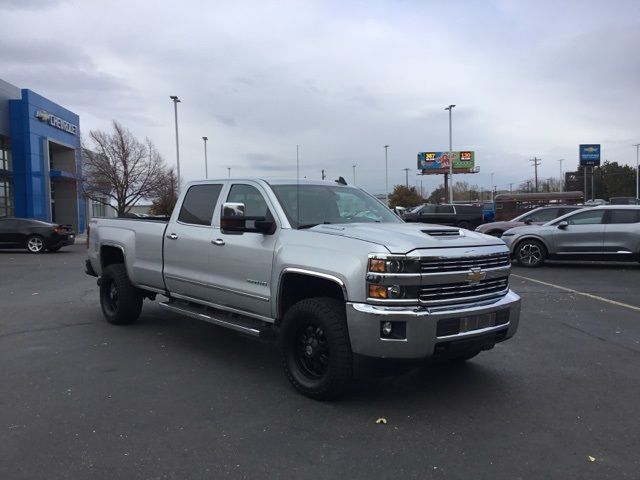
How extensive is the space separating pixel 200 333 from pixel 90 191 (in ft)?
105

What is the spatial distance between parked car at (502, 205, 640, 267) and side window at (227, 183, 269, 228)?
10606 mm

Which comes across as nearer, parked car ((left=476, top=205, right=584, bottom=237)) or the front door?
the front door

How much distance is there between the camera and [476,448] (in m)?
3.68

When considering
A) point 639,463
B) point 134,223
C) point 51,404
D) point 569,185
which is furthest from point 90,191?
point 569,185

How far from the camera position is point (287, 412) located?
4.34 m

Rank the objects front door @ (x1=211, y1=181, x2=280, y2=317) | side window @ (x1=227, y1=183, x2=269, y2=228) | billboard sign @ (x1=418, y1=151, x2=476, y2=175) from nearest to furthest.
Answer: front door @ (x1=211, y1=181, x2=280, y2=317), side window @ (x1=227, y1=183, x2=269, y2=228), billboard sign @ (x1=418, y1=151, x2=476, y2=175)

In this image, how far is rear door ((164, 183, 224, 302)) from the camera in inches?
229

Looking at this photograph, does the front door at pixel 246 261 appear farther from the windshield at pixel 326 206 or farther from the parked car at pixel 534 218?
the parked car at pixel 534 218

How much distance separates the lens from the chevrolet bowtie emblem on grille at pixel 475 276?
14.5 feet

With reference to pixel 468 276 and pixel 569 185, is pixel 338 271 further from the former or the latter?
pixel 569 185

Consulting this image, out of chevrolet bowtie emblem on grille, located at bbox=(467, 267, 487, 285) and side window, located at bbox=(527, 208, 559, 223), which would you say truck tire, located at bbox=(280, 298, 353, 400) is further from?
side window, located at bbox=(527, 208, 559, 223)

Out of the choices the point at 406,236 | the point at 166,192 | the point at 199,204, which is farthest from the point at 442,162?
the point at 406,236

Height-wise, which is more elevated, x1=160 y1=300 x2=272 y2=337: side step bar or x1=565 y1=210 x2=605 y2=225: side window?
x1=565 y1=210 x2=605 y2=225: side window

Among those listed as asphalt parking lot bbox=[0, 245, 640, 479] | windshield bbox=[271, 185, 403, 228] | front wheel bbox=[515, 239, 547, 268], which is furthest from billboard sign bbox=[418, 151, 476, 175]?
windshield bbox=[271, 185, 403, 228]
